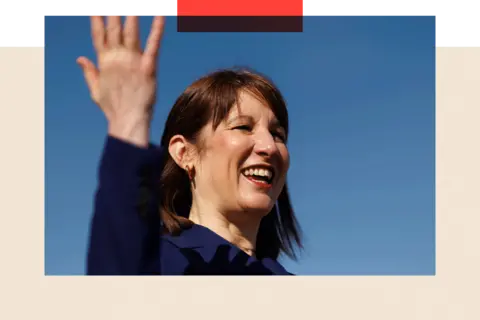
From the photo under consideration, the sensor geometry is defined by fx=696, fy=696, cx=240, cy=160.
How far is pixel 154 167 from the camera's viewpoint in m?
1.18

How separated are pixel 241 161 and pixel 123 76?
61 centimetres

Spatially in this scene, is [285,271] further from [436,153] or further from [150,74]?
[150,74]

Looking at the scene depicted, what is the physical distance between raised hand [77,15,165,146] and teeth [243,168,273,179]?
0.58 metres

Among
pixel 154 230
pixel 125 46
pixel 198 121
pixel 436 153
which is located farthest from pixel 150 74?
pixel 436 153

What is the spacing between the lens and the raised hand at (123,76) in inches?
45.9

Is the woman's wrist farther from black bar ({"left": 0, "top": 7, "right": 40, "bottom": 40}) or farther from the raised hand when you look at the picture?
black bar ({"left": 0, "top": 7, "right": 40, "bottom": 40})

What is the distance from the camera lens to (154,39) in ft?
4.01

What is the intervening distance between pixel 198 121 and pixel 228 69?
19cm

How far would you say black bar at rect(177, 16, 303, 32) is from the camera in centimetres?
196

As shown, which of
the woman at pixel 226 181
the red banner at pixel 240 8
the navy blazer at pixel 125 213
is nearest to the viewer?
the navy blazer at pixel 125 213

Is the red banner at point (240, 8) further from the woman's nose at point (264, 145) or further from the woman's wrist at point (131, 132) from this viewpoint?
the woman's wrist at point (131, 132)

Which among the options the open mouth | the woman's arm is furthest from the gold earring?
the woman's arm

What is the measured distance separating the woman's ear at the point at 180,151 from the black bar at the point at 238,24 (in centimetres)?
39

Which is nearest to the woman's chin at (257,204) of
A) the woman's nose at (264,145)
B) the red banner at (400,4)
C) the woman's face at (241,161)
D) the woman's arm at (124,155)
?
the woman's face at (241,161)
